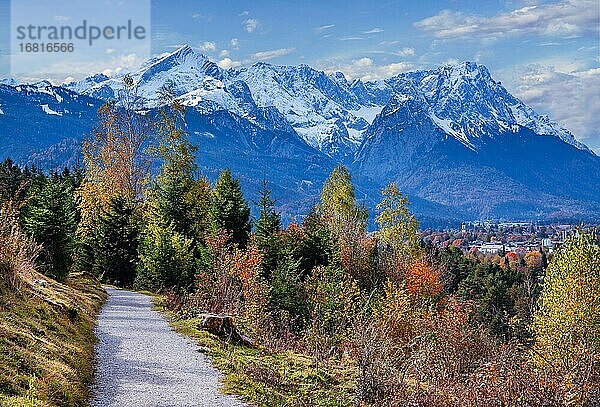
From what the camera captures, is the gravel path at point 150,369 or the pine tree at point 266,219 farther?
the pine tree at point 266,219

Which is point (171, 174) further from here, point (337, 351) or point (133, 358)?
point (133, 358)

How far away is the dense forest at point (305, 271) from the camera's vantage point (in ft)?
48.3

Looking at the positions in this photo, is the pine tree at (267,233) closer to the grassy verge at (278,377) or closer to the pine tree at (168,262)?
the pine tree at (168,262)

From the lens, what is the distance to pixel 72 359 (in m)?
14.4

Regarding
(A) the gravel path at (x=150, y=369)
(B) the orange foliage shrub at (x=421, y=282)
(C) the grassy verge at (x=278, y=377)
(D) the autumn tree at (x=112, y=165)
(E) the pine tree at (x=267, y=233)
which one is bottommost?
(B) the orange foliage shrub at (x=421, y=282)

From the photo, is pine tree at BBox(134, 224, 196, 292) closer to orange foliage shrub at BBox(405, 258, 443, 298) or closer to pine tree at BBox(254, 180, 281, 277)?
pine tree at BBox(254, 180, 281, 277)

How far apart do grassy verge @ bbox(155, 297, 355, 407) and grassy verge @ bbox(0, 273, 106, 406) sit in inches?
126

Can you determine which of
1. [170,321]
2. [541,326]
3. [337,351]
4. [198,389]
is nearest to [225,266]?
[170,321]

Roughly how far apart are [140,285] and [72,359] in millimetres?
23373

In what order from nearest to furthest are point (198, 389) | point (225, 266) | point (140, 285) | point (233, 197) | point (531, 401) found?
point (531, 401), point (198, 389), point (225, 266), point (140, 285), point (233, 197)

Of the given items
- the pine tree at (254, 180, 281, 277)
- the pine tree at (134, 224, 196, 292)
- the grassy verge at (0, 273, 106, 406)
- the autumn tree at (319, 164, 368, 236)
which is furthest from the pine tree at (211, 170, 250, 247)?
the grassy verge at (0, 273, 106, 406)

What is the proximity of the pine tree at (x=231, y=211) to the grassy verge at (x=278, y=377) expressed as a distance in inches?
903

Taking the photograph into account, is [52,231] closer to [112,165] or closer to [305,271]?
[305,271]

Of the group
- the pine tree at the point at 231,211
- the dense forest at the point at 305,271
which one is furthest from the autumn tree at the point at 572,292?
the pine tree at the point at 231,211
